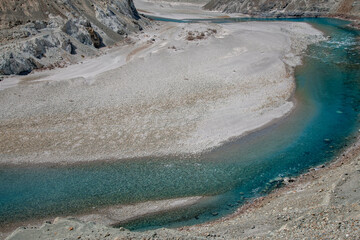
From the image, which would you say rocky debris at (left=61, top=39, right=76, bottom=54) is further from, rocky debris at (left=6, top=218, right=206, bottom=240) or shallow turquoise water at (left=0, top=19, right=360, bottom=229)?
rocky debris at (left=6, top=218, right=206, bottom=240)

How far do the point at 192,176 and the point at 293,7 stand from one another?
75.0 metres

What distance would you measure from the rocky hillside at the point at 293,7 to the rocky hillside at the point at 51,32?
1984 inches

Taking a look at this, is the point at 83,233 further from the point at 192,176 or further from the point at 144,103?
the point at 144,103

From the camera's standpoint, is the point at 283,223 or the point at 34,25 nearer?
the point at 283,223

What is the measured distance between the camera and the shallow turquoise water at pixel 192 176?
650 inches

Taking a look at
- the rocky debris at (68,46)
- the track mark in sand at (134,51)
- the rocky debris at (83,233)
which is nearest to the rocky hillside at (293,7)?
the track mark in sand at (134,51)

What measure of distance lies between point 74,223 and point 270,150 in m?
13.6

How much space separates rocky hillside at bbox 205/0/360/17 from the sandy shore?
4090 cm

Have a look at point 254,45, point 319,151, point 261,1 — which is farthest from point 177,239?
point 261,1

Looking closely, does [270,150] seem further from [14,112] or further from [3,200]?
[14,112]

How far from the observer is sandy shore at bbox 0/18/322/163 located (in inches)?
865

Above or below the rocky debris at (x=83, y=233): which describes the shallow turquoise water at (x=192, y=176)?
below

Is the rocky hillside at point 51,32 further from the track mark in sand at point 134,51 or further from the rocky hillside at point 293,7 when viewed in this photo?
the rocky hillside at point 293,7

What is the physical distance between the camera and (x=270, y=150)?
21234 mm
